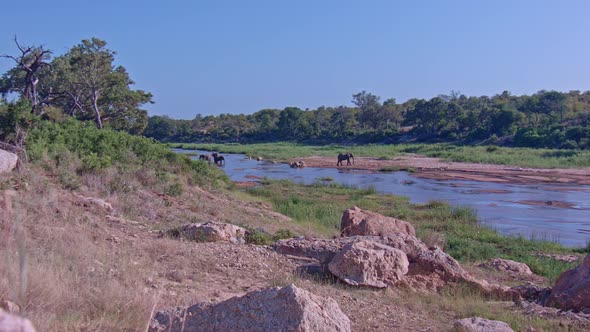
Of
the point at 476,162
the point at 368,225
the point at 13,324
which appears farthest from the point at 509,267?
the point at 476,162

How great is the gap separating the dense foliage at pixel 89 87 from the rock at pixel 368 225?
2258cm

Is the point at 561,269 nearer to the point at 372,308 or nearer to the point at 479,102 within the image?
the point at 372,308

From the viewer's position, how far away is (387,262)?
347 inches

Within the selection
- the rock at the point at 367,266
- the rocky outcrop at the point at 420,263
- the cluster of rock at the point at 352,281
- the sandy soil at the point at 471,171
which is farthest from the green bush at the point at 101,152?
the sandy soil at the point at 471,171

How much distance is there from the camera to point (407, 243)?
32.9 feet

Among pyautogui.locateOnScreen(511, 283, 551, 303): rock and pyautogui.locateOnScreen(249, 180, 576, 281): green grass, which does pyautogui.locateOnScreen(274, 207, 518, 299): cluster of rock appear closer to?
pyautogui.locateOnScreen(511, 283, 551, 303): rock

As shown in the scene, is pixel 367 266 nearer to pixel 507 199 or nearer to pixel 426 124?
pixel 507 199

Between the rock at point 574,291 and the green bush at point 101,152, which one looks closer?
the rock at point 574,291

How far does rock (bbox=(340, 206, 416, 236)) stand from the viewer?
1327cm

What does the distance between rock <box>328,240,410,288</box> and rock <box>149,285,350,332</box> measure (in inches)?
112

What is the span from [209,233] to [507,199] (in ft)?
77.4

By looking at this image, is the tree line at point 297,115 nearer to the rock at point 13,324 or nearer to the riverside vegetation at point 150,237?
the riverside vegetation at point 150,237

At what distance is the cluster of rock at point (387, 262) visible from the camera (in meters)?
8.54

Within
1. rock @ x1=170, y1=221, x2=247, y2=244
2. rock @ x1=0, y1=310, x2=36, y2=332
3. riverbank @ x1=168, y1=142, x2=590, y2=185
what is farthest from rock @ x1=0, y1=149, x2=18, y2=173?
riverbank @ x1=168, y1=142, x2=590, y2=185
